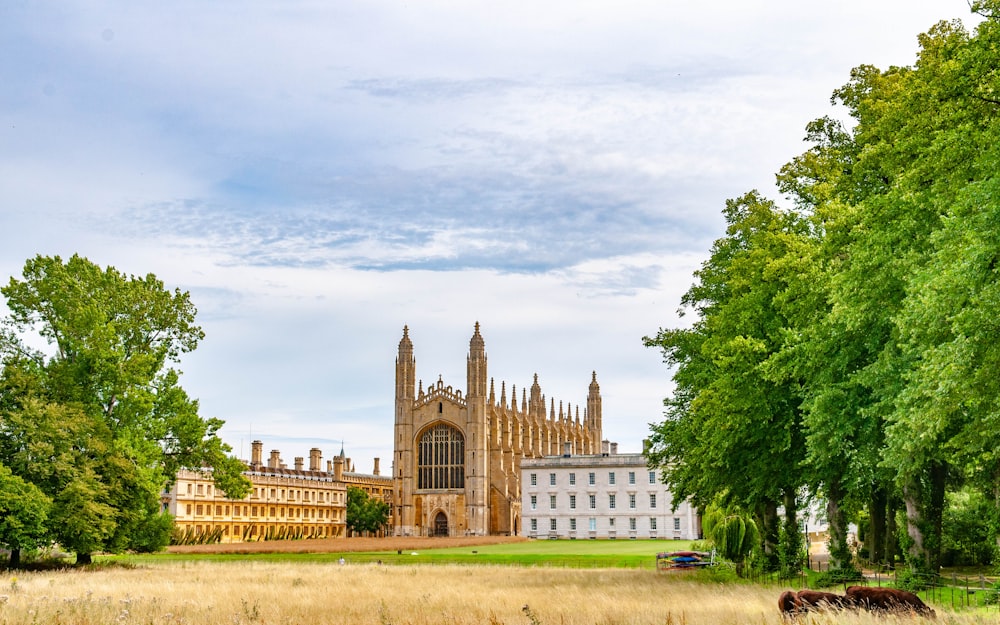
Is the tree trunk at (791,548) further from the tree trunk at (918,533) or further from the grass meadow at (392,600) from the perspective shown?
the tree trunk at (918,533)

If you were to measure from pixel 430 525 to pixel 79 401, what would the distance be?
271ft

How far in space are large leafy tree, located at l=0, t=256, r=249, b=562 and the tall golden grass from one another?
391 centimetres

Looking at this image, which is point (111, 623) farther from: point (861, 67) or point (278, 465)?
point (278, 465)

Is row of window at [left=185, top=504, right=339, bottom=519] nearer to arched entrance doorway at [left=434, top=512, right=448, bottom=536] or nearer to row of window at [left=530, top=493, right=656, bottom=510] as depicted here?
arched entrance doorway at [left=434, top=512, right=448, bottom=536]

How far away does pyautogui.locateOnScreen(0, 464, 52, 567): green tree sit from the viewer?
118 feet

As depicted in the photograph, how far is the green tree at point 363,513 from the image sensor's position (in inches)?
4941

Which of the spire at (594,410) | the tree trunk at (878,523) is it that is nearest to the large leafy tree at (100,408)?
the tree trunk at (878,523)

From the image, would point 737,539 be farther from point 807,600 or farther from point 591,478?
point 591,478

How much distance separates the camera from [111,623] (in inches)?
631

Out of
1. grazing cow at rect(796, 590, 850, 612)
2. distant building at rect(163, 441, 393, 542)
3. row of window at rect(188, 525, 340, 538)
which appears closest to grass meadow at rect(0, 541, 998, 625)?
grazing cow at rect(796, 590, 850, 612)

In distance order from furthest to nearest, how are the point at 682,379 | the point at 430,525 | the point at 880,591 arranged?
the point at 430,525 → the point at 682,379 → the point at 880,591

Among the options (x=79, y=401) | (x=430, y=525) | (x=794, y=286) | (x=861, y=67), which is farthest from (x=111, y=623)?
(x=430, y=525)

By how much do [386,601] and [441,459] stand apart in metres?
103

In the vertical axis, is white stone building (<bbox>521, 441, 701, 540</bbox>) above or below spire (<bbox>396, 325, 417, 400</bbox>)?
below
